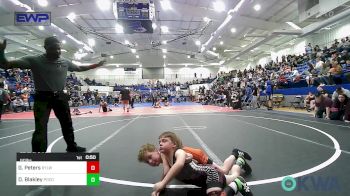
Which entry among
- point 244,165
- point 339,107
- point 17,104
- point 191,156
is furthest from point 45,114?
point 17,104

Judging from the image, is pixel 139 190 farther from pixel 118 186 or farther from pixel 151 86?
pixel 151 86

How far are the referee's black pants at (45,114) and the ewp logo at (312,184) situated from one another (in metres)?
2.81

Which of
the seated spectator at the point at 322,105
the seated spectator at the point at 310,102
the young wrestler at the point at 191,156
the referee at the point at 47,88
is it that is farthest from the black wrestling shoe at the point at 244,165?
the seated spectator at the point at 310,102

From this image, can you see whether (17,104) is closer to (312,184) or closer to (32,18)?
(32,18)

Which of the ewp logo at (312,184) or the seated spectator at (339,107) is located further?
the seated spectator at (339,107)

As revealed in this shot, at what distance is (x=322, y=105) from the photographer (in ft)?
29.7

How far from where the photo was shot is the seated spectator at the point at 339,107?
26.0 feet

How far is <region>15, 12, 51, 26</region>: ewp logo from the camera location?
41.9ft

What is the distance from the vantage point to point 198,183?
97.0 inches

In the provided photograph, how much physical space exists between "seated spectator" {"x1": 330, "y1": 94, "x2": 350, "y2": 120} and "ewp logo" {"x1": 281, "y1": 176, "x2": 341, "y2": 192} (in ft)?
20.2

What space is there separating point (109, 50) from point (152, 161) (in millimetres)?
39464

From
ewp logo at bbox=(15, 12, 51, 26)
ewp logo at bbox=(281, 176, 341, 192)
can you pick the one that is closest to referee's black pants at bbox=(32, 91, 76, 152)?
ewp logo at bbox=(281, 176, 341, 192)
